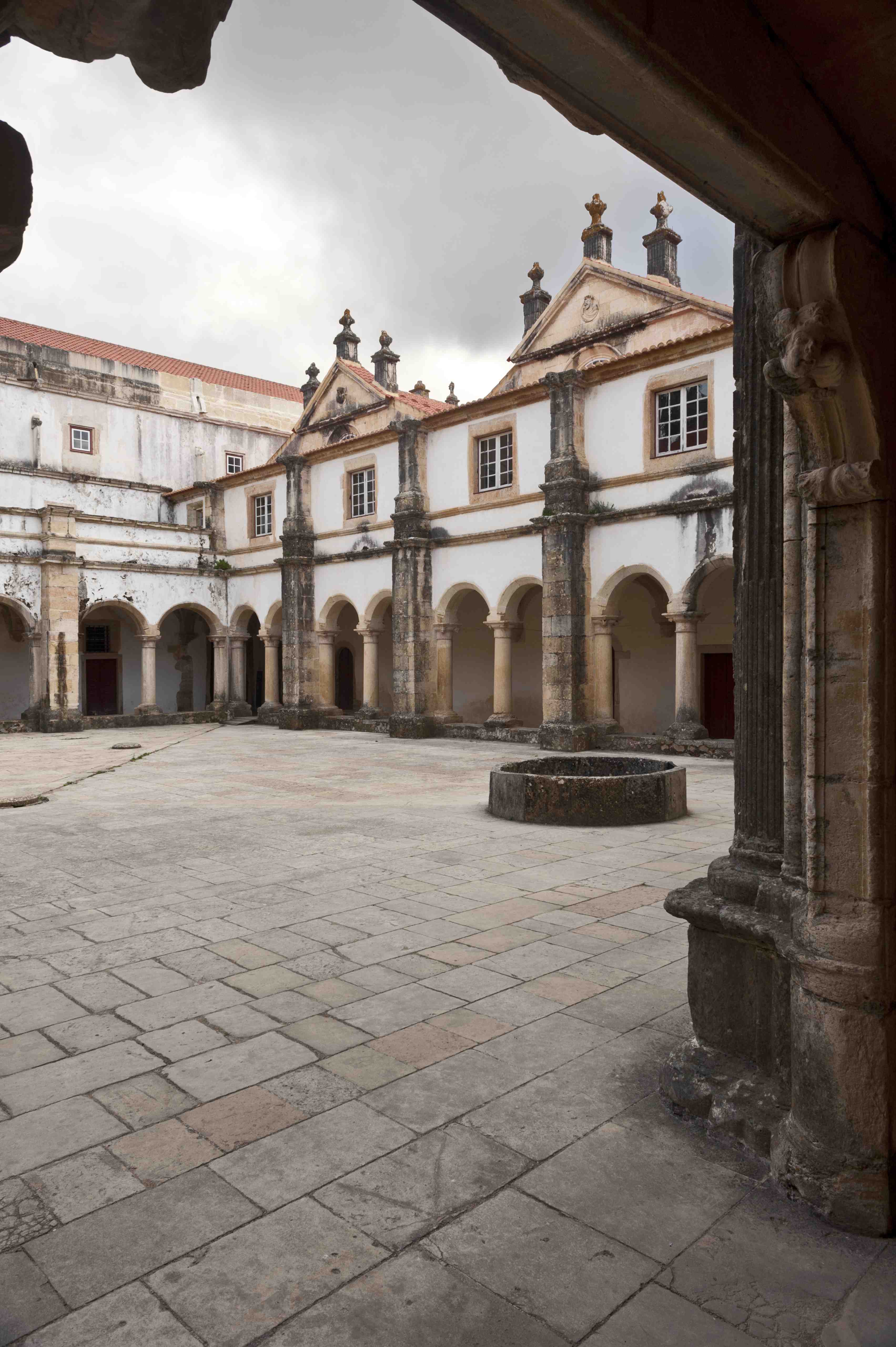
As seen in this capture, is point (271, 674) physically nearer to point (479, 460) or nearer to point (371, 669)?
point (371, 669)

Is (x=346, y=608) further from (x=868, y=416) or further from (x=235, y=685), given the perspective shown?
(x=868, y=416)

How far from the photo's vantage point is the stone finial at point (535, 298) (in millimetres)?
25203

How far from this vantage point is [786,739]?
2832 millimetres

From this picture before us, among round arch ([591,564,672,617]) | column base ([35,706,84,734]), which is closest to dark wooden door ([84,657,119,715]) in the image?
column base ([35,706,84,734])

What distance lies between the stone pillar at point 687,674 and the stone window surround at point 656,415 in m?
2.58

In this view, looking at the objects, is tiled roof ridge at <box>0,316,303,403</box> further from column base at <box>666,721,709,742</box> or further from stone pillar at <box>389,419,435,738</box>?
column base at <box>666,721,709,742</box>

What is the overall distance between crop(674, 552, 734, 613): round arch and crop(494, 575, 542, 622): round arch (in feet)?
11.0

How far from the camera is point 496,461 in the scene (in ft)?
60.2

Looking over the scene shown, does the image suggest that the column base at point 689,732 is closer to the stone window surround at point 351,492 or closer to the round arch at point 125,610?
the stone window surround at point 351,492

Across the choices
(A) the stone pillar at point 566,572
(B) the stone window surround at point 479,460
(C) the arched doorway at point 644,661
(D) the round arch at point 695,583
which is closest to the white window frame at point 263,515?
(B) the stone window surround at point 479,460

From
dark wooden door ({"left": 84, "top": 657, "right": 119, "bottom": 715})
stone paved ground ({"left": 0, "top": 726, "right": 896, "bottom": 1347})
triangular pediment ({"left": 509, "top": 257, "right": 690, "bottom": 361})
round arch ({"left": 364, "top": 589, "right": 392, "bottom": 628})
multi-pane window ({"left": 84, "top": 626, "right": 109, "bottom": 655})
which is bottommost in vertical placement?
stone paved ground ({"left": 0, "top": 726, "right": 896, "bottom": 1347})

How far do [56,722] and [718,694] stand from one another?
15241 mm

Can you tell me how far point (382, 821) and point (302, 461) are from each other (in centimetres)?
1599

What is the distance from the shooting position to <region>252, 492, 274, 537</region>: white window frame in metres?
24.6
